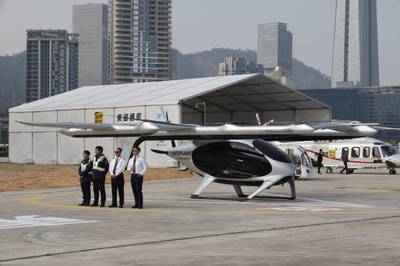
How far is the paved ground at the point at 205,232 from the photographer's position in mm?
11641

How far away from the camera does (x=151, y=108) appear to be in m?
56.2

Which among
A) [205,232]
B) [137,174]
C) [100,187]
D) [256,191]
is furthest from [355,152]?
[205,232]

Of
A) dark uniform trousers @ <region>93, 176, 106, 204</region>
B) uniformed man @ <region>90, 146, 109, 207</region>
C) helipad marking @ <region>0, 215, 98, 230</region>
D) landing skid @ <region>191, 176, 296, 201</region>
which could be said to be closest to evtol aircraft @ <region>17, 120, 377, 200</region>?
landing skid @ <region>191, 176, 296, 201</region>

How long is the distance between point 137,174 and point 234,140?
3.97 metres

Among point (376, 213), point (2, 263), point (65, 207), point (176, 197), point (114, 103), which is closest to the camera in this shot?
point (2, 263)

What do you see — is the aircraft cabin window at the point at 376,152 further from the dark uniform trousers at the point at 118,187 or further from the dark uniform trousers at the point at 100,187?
the dark uniform trousers at the point at 118,187

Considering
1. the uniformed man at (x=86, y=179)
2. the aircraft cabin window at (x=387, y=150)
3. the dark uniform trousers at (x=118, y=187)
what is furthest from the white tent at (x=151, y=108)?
the dark uniform trousers at (x=118, y=187)

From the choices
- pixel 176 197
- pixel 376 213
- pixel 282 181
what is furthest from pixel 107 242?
pixel 176 197

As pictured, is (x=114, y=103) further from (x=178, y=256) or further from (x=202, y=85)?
(x=178, y=256)

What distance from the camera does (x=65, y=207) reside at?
2181 centimetres

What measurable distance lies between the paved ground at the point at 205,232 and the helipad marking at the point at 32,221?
0.08 ft

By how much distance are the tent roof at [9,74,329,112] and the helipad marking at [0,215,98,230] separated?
3598cm

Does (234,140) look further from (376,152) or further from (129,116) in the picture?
(129,116)

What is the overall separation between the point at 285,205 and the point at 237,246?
9.54 m
